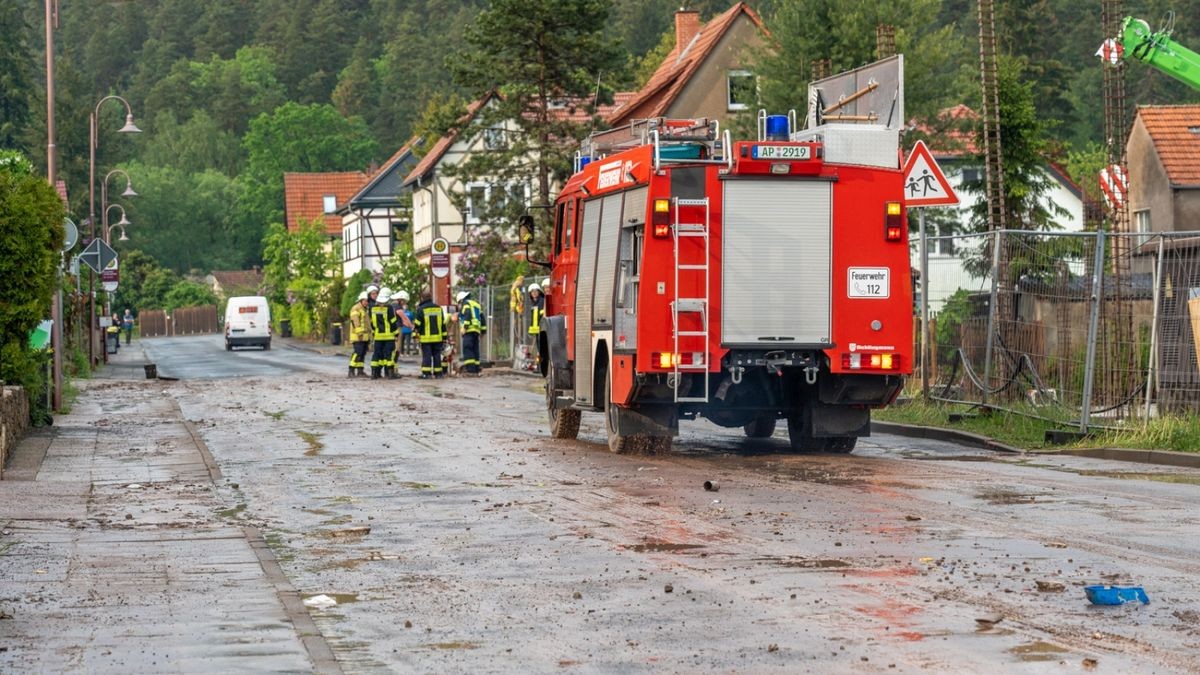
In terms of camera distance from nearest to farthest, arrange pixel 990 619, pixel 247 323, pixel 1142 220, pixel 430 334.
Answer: pixel 990 619 < pixel 430 334 < pixel 1142 220 < pixel 247 323

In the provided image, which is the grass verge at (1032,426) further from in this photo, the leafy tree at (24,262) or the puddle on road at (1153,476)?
the leafy tree at (24,262)

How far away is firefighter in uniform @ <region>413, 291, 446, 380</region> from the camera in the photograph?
3619cm

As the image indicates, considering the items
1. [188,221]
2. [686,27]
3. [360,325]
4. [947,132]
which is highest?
[686,27]

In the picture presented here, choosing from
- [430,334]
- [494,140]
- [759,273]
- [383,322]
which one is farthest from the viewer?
[494,140]

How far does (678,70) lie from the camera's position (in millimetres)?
60219

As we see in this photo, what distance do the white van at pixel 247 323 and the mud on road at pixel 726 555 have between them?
5224 centimetres

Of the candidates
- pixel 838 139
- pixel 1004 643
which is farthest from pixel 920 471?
pixel 1004 643

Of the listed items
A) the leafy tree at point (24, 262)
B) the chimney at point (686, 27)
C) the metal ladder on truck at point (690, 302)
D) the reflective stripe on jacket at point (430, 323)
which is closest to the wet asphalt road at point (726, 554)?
the metal ladder on truck at point (690, 302)

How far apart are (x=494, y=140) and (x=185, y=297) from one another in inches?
2946

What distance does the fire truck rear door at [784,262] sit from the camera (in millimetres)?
16328

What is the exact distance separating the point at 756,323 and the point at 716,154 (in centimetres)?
153

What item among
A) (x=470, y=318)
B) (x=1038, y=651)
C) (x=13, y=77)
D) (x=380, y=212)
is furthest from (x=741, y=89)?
(x=13, y=77)

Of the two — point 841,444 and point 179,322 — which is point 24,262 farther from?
point 179,322

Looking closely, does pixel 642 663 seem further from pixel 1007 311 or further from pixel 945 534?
pixel 1007 311
